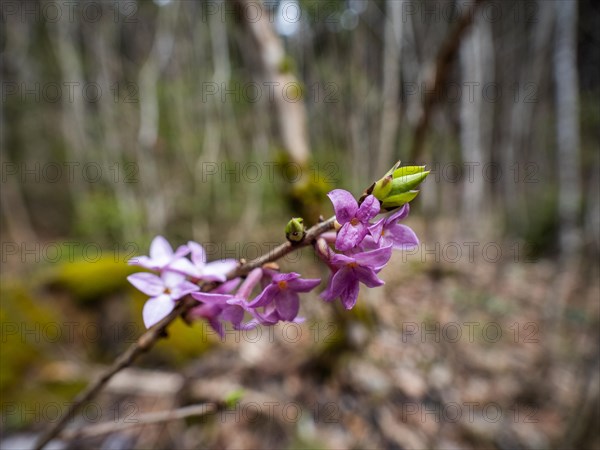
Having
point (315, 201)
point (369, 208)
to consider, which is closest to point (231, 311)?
point (369, 208)

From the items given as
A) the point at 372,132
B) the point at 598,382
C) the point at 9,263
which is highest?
the point at 372,132

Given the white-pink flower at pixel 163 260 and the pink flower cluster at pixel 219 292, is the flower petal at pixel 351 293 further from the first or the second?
the white-pink flower at pixel 163 260

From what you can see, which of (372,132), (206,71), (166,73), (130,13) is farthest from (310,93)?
(130,13)

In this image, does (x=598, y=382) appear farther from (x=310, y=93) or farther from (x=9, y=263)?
(x=9, y=263)

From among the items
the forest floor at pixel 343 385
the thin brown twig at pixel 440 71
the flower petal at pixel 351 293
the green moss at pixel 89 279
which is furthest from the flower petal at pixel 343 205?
the green moss at pixel 89 279

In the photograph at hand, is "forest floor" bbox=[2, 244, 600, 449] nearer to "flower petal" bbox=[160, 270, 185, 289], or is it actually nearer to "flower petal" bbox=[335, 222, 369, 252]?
"flower petal" bbox=[160, 270, 185, 289]

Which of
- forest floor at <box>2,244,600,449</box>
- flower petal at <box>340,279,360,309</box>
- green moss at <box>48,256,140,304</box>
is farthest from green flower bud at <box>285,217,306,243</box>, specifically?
green moss at <box>48,256,140,304</box>

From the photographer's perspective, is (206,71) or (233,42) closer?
(206,71)

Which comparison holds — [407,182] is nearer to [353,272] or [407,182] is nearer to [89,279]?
[353,272]
